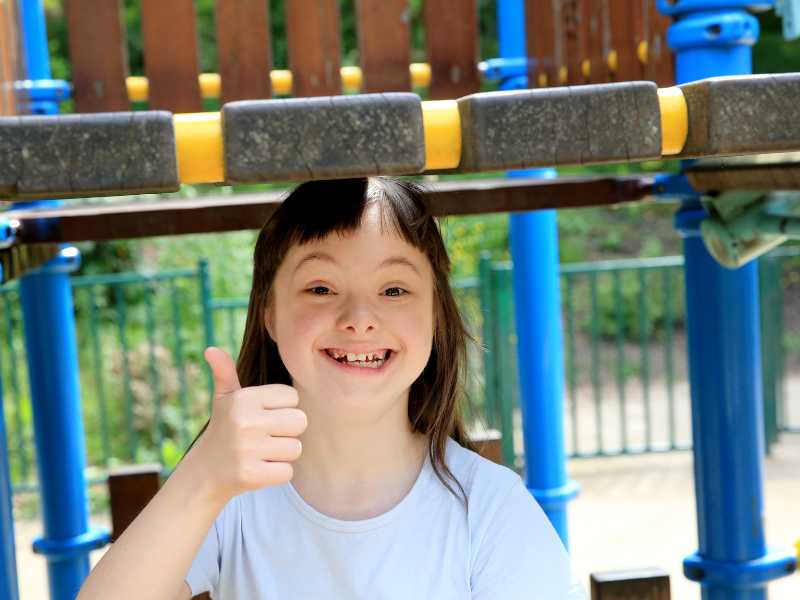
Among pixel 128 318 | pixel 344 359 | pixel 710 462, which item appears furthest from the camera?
pixel 128 318

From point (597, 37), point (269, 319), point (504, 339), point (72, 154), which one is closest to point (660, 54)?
point (597, 37)

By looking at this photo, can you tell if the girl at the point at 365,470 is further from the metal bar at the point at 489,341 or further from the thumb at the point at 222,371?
the metal bar at the point at 489,341

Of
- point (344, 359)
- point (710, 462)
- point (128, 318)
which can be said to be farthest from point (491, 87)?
point (344, 359)

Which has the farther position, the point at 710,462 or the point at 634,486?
the point at 634,486

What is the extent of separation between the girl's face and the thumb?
20 centimetres

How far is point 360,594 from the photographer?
139 centimetres

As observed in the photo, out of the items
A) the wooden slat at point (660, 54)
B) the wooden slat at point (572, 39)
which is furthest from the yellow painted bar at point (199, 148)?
the wooden slat at point (572, 39)

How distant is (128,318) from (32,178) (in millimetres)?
7849

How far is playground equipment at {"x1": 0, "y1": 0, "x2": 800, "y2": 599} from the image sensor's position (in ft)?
2.94

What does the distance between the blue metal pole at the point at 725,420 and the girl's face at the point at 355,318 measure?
83 cm

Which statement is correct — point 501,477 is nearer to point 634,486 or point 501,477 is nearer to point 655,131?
point 655,131

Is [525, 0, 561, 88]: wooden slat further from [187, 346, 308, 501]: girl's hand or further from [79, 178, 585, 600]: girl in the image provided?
[187, 346, 308, 501]: girl's hand

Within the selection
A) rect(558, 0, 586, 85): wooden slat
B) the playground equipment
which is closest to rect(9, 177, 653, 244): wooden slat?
the playground equipment

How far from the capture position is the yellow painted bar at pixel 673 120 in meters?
0.98
